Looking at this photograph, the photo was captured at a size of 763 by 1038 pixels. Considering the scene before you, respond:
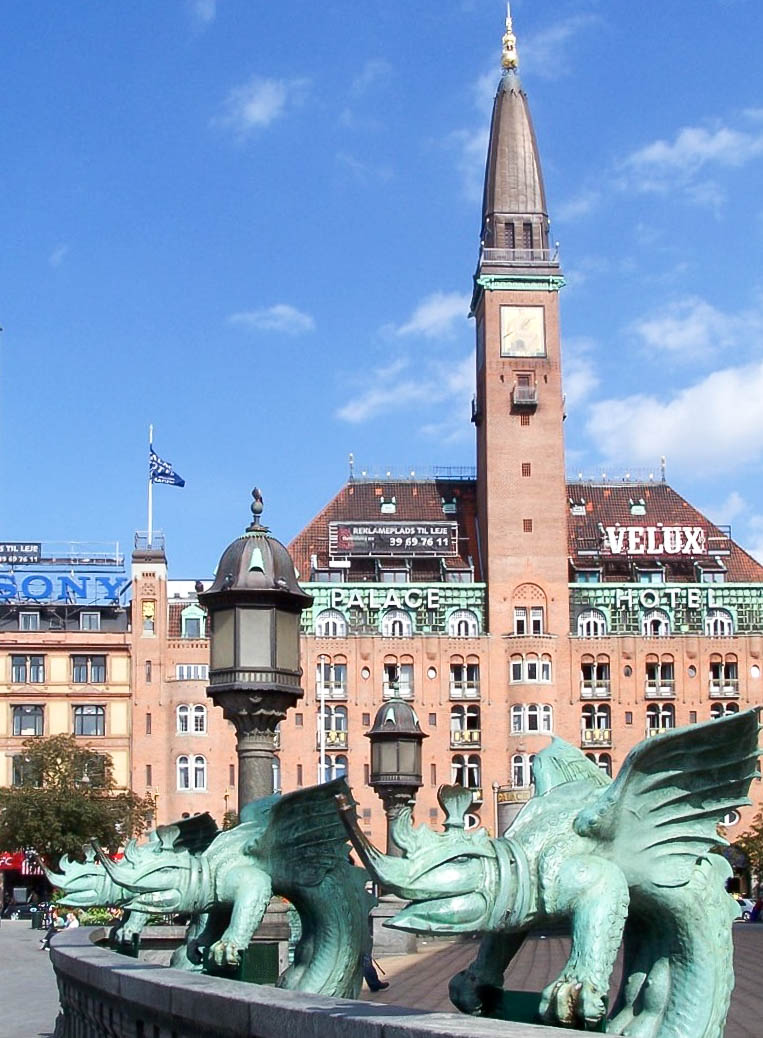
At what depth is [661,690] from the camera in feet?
259

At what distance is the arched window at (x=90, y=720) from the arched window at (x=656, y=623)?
28004 mm

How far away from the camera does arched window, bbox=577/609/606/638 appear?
8019cm

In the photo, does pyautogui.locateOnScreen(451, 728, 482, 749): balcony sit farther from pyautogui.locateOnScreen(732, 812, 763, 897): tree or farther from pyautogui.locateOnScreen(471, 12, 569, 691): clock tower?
pyautogui.locateOnScreen(732, 812, 763, 897): tree

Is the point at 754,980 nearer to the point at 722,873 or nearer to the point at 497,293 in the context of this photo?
the point at 722,873

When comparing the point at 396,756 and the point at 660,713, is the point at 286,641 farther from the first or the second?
the point at 660,713

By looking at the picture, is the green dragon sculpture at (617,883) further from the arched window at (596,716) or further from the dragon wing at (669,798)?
the arched window at (596,716)

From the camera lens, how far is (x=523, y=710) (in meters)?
77.8

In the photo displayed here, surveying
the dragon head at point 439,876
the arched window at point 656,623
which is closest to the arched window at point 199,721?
the arched window at point 656,623

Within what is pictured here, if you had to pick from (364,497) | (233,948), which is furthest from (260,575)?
(364,497)

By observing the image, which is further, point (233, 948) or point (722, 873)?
point (233, 948)

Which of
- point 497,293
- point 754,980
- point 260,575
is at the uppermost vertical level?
point 497,293

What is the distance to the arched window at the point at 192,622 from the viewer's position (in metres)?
79.4

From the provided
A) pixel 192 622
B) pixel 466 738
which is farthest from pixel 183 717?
pixel 466 738

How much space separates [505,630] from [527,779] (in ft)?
24.9
